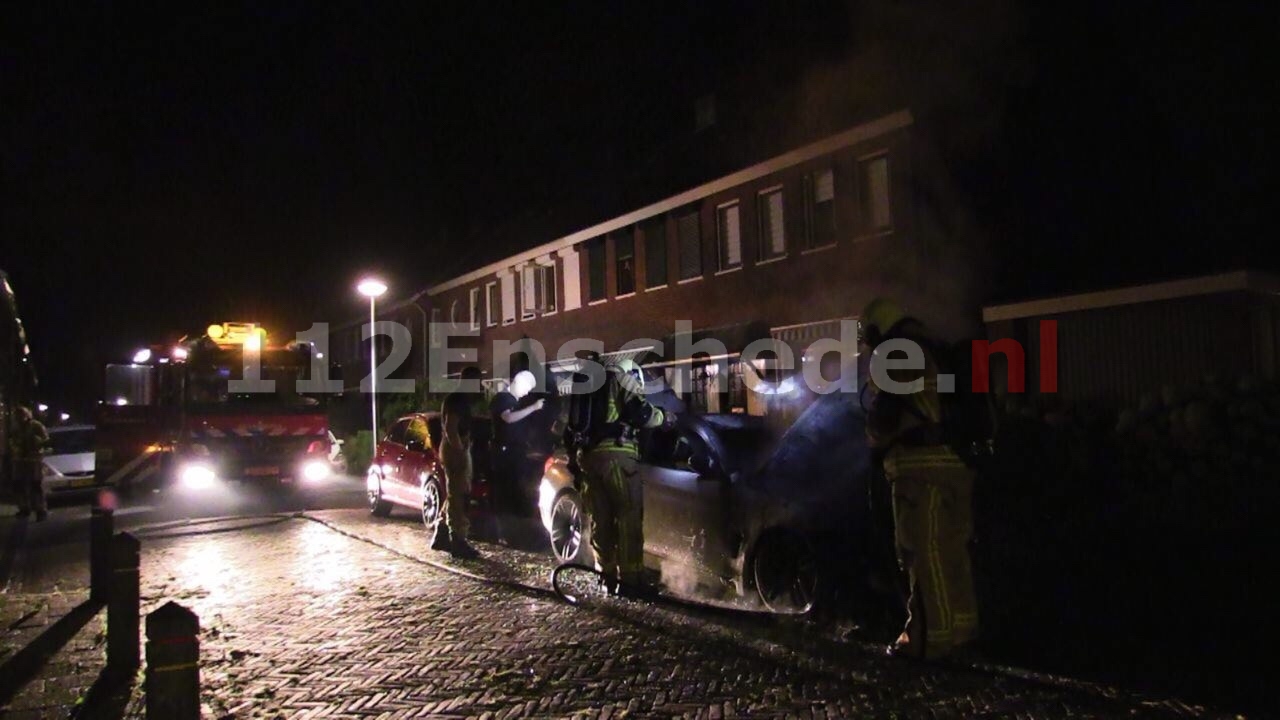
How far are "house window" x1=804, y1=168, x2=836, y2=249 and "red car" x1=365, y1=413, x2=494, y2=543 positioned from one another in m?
8.37

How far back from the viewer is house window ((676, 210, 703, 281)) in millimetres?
21531

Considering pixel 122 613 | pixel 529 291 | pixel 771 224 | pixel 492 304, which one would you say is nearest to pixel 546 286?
pixel 529 291

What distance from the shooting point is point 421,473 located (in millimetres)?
12117

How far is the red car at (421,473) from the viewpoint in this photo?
35.4 ft

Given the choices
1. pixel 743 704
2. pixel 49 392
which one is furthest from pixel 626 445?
pixel 49 392

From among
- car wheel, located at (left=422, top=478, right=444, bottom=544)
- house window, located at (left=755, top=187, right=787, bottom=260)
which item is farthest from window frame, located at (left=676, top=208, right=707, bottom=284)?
car wheel, located at (left=422, top=478, right=444, bottom=544)

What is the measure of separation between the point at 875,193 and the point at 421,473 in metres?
9.10

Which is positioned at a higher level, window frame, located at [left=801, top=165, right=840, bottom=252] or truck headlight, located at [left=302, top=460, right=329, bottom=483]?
window frame, located at [left=801, top=165, right=840, bottom=252]

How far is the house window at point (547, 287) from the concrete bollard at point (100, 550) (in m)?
19.8

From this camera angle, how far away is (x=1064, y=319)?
13.9m

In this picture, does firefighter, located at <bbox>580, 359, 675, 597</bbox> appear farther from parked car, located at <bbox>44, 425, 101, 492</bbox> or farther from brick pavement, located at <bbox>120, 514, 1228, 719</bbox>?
parked car, located at <bbox>44, 425, 101, 492</bbox>

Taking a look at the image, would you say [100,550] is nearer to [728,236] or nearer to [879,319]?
[879,319]

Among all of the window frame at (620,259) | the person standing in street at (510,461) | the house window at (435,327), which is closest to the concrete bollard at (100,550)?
the person standing in street at (510,461)

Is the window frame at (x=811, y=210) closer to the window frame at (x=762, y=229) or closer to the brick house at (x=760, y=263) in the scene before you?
the brick house at (x=760, y=263)
